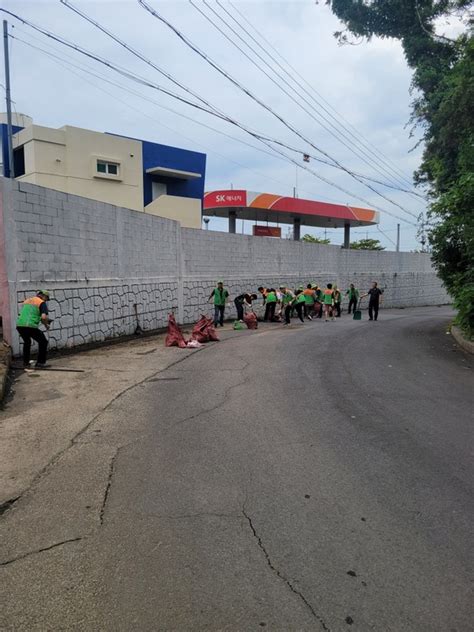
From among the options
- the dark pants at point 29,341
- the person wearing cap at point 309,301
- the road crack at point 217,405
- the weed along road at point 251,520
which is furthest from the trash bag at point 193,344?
the person wearing cap at point 309,301

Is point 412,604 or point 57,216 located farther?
point 57,216

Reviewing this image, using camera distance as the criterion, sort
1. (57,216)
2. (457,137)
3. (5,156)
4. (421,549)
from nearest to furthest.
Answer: (421,549) → (57,216) → (457,137) → (5,156)

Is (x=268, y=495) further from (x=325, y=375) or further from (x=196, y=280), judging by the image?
(x=196, y=280)

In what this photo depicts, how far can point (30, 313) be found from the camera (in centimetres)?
902

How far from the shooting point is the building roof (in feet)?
106

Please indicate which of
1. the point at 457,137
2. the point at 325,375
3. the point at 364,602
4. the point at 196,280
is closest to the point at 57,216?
the point at 325,375

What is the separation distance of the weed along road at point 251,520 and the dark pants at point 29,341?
2923 millimetres

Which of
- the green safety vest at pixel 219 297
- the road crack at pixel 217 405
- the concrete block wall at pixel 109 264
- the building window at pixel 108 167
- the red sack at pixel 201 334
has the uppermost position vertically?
the building window at pixel 108 167

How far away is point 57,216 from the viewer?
35.6 ft

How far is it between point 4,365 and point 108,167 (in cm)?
2285

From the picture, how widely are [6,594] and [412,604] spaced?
89.4 inches

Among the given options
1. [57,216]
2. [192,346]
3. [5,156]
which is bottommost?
[192,346]

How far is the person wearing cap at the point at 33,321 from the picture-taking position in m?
9.00

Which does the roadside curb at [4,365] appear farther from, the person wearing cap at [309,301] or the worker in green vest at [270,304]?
the person wearing cap at [309,301]
